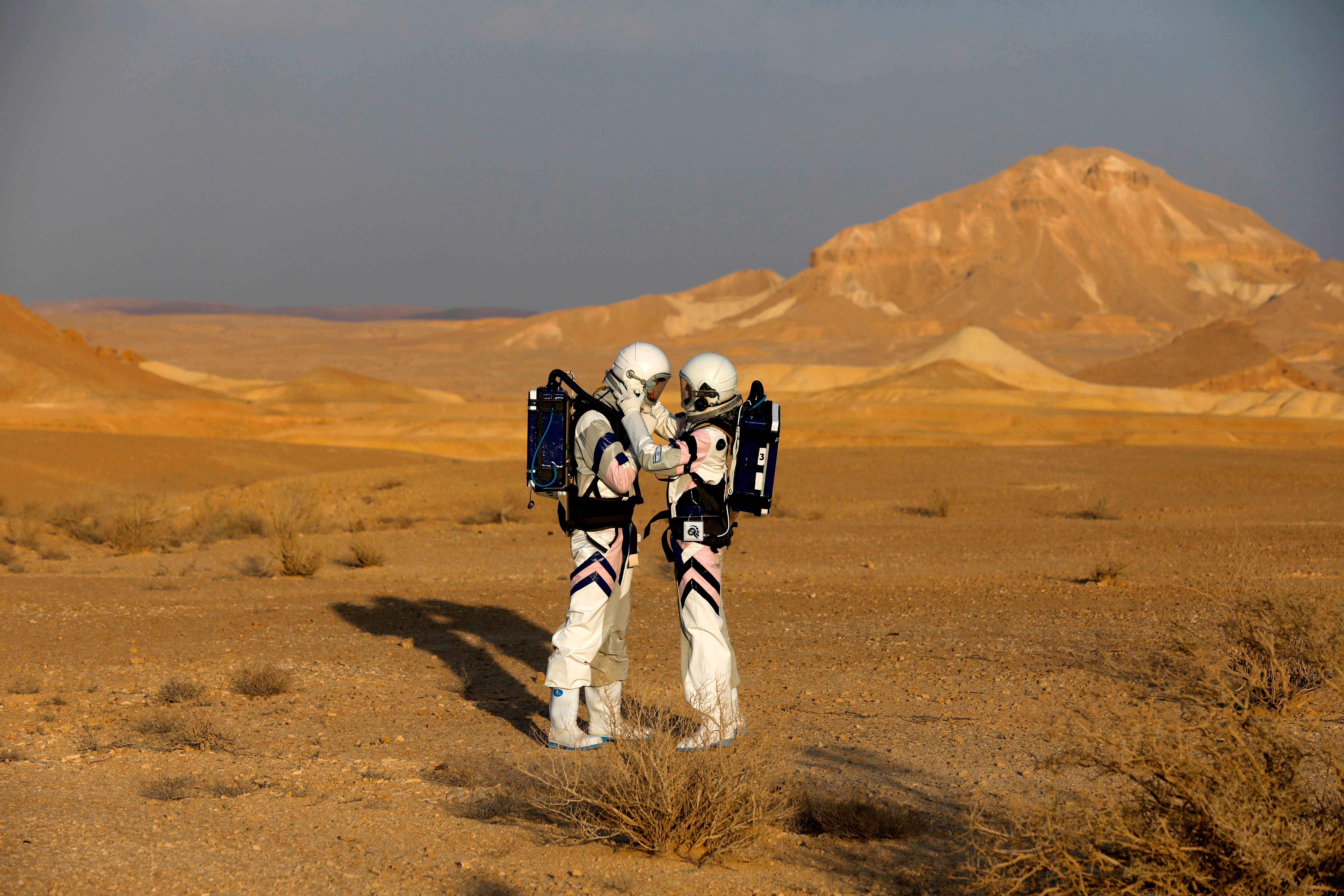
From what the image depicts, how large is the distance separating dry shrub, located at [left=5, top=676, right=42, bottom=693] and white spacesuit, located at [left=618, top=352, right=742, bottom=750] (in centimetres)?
492

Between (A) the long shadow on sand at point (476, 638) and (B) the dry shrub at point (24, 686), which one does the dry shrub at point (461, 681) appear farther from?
(B) the dry shrub at point (24, 686)

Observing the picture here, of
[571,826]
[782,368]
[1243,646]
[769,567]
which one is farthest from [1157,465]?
[782,368]

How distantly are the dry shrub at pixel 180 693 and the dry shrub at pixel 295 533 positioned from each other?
6.48m

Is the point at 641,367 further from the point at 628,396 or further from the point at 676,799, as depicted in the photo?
the point at 676,799

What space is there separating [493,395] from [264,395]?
54.9 feet

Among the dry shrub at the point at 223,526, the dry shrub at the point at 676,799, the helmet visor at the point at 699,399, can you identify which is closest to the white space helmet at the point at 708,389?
the helmet visor at the point at 699,399

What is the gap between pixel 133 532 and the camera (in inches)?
697

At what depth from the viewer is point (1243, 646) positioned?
8.06 meters

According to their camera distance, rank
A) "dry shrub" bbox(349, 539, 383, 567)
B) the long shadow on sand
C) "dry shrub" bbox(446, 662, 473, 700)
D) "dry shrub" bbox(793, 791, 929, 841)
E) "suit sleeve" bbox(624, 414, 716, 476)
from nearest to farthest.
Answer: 1. "dry shrub" bbox(793, 791, 929, 841)
2. "suit sleeve" bbox(624, 414, 716, 476)
3. the long shadow on sand
4. "dry shrub" bbox(446, 662, 473, 700)
5. "dry shrub" bbox(349, 539, 383, 567)

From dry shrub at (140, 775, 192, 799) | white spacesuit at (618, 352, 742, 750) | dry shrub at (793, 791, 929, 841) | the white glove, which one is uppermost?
the white glove

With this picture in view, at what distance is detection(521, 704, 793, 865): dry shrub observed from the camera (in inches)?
201

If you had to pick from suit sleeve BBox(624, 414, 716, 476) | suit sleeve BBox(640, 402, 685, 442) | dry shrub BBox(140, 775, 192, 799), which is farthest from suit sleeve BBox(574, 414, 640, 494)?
dry shrub BBox(140, 775, 192, 799)

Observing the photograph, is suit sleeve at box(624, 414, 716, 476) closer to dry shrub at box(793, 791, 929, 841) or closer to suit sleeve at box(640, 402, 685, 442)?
suit sleeve at box(640, 402, 685, 442)

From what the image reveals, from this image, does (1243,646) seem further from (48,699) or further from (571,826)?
(48,699)
